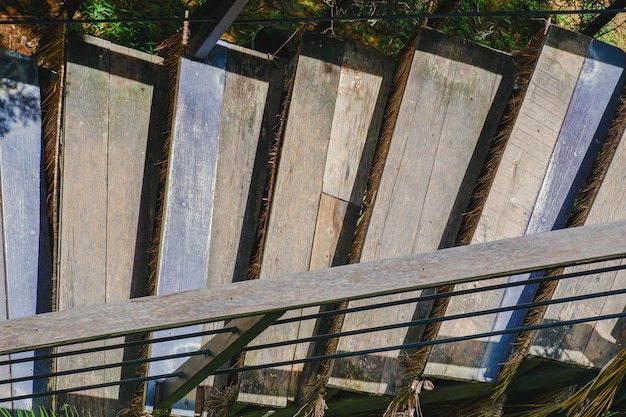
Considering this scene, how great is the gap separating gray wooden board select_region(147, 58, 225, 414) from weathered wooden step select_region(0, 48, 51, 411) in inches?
20.7

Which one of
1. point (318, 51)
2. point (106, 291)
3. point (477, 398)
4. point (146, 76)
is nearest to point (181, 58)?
point (146, 76)

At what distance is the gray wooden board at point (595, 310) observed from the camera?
372 cm

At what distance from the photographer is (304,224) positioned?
370cm

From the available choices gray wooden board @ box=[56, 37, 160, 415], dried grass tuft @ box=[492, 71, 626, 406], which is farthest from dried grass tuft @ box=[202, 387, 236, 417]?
dried grass tuft @ box=[492, 71, 626, 406]

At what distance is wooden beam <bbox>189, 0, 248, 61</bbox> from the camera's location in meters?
3.37

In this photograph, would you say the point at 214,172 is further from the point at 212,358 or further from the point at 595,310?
the point at 595,310

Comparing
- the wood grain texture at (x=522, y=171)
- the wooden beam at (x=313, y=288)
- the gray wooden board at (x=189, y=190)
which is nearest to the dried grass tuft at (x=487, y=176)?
the wood grain texture at (x=522, y=171)

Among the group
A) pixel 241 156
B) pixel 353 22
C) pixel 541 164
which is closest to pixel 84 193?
pixel 241 156

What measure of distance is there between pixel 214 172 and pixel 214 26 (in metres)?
0.61

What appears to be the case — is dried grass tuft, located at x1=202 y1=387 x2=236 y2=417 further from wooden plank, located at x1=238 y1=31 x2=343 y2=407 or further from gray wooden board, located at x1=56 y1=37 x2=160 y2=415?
gray wooden board, located at x1=56 y1=37 x2=160 y2=415

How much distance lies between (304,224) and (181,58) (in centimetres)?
88

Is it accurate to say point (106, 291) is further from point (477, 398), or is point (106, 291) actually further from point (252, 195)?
point (477, 398)

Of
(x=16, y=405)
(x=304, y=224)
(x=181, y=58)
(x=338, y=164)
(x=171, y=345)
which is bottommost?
(x=16, y=405)

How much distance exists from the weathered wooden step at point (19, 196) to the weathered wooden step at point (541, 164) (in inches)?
67.7
